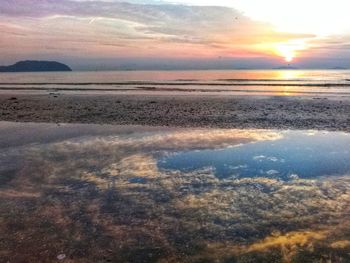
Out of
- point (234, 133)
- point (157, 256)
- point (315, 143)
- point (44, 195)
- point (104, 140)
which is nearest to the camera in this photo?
point (157, 256)

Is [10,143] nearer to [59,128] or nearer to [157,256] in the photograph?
[59,128]

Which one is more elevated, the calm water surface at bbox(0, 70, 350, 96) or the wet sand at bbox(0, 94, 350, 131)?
the calm water surface at bbox(0, 70, 350, 96)

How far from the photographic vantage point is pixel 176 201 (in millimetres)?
8852

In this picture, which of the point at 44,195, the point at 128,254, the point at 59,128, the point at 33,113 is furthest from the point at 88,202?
the point at 33,113

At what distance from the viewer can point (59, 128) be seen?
66.1 feet

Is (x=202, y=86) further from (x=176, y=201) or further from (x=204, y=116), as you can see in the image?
(x=176, y=201)

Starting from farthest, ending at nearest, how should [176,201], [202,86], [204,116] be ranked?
[202,86], [204,116], [176,201]

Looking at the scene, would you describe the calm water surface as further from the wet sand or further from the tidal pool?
the tidal pool

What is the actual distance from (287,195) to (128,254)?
15.3ft

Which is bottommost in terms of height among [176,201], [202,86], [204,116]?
[176,201]

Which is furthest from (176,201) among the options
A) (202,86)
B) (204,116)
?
(202,86)

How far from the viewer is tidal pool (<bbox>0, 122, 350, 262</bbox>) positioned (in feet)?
21.3

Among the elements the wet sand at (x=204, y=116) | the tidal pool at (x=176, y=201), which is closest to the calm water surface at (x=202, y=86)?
the wet sand at (x=204, y=116)

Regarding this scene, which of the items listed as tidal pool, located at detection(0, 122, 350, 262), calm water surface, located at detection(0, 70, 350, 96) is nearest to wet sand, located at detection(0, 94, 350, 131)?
tidal pool, located at detection(0, 122, 350, 262)
